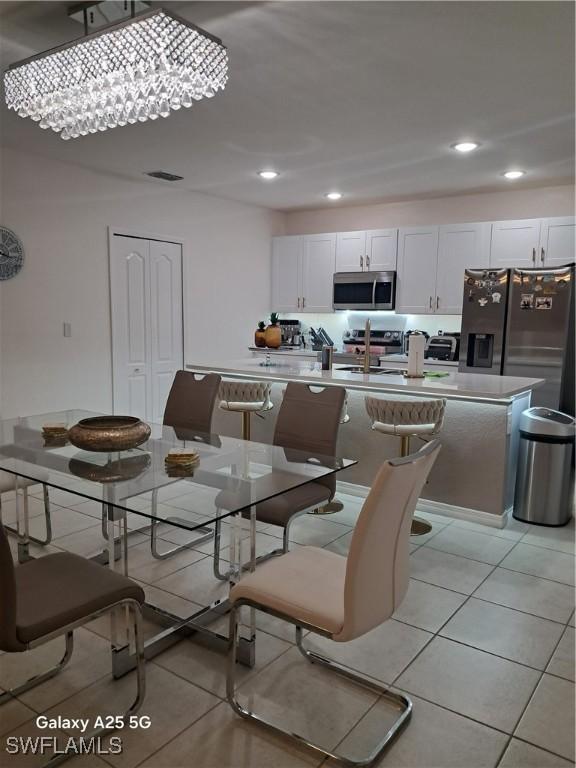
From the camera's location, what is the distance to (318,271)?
6781mm

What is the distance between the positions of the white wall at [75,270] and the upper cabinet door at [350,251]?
4.38 ft

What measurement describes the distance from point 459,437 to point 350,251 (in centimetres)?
337

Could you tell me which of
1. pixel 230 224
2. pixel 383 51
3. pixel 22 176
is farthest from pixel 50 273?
pixel 383 51

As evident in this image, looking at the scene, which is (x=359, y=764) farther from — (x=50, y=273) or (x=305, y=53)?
(x=50, y=273)

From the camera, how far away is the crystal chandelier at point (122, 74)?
2.18 meters

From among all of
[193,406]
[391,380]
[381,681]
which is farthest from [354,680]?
[391,380]

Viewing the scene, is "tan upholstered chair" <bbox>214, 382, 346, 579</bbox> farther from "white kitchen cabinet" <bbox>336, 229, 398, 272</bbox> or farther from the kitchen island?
"white kitchen cabinet" <bbox>336, 229, 398, 272</bbox>

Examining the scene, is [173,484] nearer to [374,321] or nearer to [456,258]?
[456,258]

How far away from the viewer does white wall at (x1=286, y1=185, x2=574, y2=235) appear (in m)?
5.52

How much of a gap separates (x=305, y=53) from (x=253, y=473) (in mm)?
2039

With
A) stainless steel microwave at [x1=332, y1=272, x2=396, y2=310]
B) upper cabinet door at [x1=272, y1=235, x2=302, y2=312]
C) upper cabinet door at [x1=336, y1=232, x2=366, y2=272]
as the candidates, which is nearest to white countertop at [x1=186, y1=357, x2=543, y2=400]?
stainless steel microwave at [x1=332, y1=272, x2=396, y2=310]

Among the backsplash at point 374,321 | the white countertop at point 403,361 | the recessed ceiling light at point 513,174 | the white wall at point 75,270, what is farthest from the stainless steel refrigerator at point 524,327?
the white wall at point 75,270

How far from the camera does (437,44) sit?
2.66 meters

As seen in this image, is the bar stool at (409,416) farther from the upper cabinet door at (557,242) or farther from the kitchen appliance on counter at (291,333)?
the kitchen appliance on counter at (291,333)
